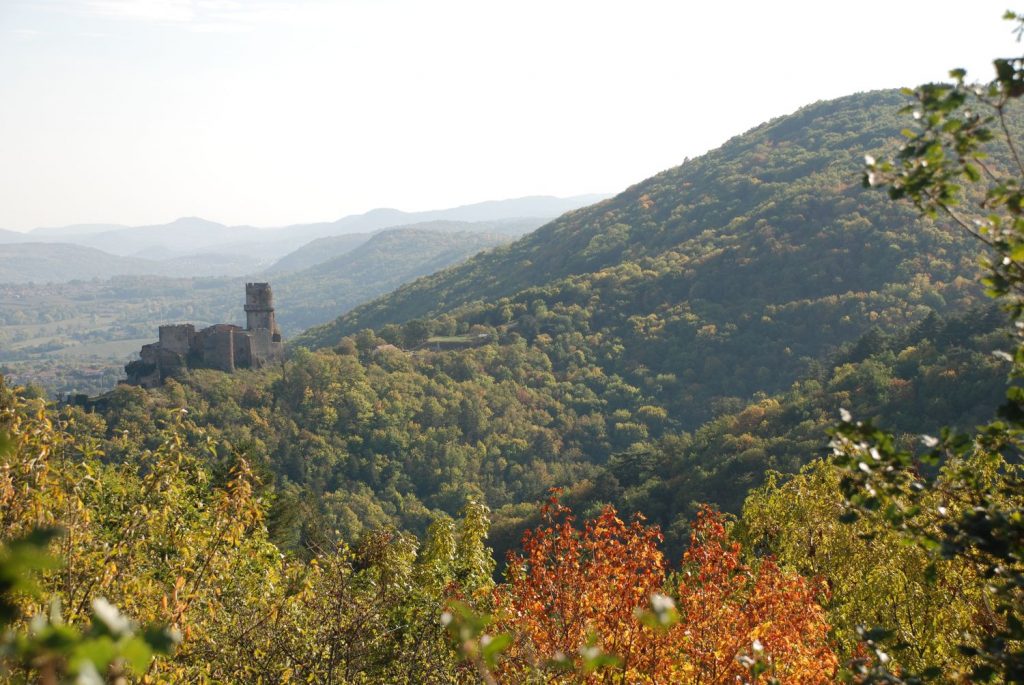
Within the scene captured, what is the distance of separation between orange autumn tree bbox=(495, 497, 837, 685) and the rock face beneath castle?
52062 mm

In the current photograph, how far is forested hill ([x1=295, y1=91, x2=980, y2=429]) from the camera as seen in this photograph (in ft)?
239

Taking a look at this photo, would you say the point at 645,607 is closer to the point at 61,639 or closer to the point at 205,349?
the point at 61,639

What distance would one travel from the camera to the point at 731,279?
86625 millimetres

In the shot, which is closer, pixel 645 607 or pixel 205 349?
pixel 645 607

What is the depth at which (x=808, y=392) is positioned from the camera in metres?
49.8

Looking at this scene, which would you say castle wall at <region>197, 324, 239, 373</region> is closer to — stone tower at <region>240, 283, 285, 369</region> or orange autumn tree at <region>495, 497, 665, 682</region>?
stone tower at <region>240, 283, 285, 369</region>

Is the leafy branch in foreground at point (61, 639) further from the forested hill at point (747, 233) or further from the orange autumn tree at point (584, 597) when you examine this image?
the forested hill at point (747, 233)

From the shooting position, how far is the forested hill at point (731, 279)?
239 ft

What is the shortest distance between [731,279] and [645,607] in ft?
268

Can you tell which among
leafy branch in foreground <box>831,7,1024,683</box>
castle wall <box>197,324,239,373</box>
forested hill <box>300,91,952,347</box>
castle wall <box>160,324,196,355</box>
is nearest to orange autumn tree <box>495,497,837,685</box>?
leafy branch in foreground <box>831,7,1024,683</box>

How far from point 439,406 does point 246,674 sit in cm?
5887

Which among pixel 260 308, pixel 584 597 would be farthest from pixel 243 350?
pixel 584 597

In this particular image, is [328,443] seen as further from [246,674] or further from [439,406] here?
[246,674]

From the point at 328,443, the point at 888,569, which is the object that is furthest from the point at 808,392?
the point at 888,569
